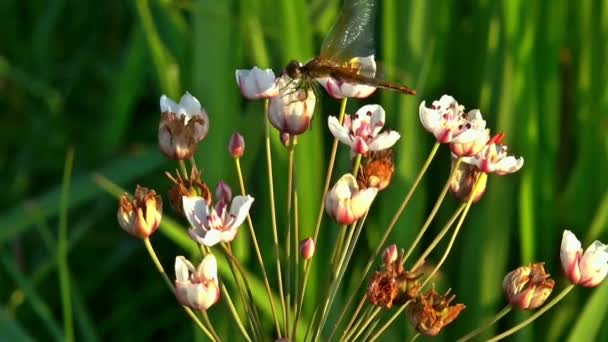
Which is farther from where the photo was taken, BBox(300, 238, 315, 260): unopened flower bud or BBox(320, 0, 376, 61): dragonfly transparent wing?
BBox(320, 0, 376, 61): dragonfly transparent wing

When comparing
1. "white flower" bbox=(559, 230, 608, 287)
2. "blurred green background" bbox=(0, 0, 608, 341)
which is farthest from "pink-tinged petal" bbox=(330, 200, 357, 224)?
"blurred green background" bbox=(0, 0, 608, 341)

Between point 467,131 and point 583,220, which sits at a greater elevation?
point 467,131

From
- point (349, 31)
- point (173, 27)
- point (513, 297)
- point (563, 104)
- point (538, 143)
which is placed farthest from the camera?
point (173, 27)

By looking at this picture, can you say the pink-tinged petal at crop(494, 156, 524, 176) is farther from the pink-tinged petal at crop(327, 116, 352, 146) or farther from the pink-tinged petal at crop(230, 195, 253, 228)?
the pink-tinged petal at crop(230, 195, 253, 228)

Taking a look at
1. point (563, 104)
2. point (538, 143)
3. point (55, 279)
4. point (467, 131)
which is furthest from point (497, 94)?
point (55, 279)

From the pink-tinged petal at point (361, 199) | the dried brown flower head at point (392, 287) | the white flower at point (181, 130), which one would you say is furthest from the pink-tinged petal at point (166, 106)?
the dried brown flower head at point (392, 287)

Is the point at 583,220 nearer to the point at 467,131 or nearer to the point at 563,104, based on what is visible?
the point at 563,104

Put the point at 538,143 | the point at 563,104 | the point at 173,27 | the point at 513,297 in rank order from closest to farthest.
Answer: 1. the point at 513,297
2. the point at 538,143
3. the point at 563,104
4. the point at 173,27

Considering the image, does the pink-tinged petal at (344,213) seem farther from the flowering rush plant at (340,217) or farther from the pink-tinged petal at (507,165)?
the pink-tinged petal at (507,165)
